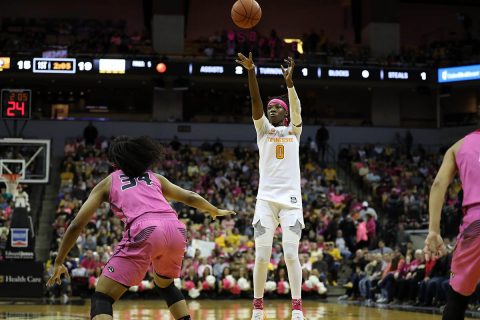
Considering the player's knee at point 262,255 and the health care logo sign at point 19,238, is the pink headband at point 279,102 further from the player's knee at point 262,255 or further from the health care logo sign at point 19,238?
the health care logo sign at point 19,238

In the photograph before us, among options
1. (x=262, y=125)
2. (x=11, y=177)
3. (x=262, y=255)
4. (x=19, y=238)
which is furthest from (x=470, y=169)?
(x=11, y=177)

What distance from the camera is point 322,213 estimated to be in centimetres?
2389

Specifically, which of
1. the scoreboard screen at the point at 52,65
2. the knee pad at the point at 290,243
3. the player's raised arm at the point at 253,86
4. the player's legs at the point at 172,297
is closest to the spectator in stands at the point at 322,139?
the scoreboard screen at the point at 52,65

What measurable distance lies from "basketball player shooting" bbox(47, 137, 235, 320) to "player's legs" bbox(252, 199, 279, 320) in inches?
78.3

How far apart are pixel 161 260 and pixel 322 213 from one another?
18.3 meters

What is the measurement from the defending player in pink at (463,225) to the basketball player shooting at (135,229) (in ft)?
6.25

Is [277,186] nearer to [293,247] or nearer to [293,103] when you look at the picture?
[293,247]

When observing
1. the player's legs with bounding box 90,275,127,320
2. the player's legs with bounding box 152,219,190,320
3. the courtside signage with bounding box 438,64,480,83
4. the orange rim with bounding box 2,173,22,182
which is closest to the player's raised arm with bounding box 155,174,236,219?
the player's legs with bounding box 152,219,190,320

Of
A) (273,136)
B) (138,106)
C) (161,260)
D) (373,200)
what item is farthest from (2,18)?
(161,260)

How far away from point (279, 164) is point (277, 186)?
243 mm

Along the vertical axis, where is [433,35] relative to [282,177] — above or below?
above

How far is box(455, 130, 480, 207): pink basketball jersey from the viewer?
5.20 metres

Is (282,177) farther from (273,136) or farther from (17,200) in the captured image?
(17,200)

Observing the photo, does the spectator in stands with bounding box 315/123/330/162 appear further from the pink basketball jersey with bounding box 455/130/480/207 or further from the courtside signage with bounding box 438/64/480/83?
the pink basketball jersey with bounding box 455/130/480/207
